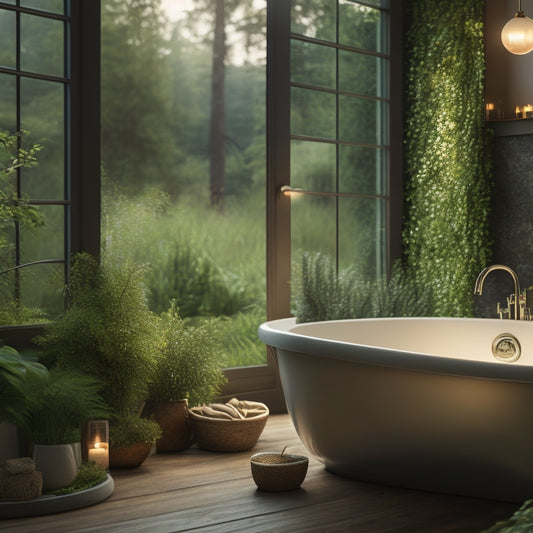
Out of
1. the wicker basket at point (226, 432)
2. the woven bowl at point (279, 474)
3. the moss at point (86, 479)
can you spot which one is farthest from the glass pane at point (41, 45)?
the woven bowl at point (279, 474)

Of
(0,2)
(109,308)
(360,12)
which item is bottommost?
(109,308)

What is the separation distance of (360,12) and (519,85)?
1.14 meters

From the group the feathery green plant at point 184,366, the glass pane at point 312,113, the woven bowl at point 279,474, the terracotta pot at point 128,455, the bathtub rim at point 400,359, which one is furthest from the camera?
the glass pane at point 312,113

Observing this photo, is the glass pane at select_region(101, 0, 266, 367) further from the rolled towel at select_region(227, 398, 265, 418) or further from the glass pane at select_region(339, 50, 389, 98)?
the rolled towel at select_region(227, 398, 265, 418)

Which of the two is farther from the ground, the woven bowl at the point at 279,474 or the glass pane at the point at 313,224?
the glass pane at the point at 313,224

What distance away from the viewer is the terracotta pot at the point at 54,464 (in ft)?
10.4

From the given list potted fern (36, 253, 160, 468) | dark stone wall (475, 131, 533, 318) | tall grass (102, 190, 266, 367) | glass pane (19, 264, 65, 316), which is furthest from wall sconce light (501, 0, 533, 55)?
glass pane (19, 264, 65, 316)

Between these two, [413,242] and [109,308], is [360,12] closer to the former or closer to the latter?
[413,242]

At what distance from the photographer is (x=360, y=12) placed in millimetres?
5461

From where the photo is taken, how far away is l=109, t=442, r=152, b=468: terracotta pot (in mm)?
3648

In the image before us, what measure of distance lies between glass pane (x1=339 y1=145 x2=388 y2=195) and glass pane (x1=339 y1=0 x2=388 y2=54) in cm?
67

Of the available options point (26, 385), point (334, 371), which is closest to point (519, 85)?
point (334, 371)

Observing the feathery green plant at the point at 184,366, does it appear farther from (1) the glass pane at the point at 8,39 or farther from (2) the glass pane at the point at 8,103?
(1) the glass pane at the point at 8,39

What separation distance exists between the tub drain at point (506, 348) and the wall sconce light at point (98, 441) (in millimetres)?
1951
